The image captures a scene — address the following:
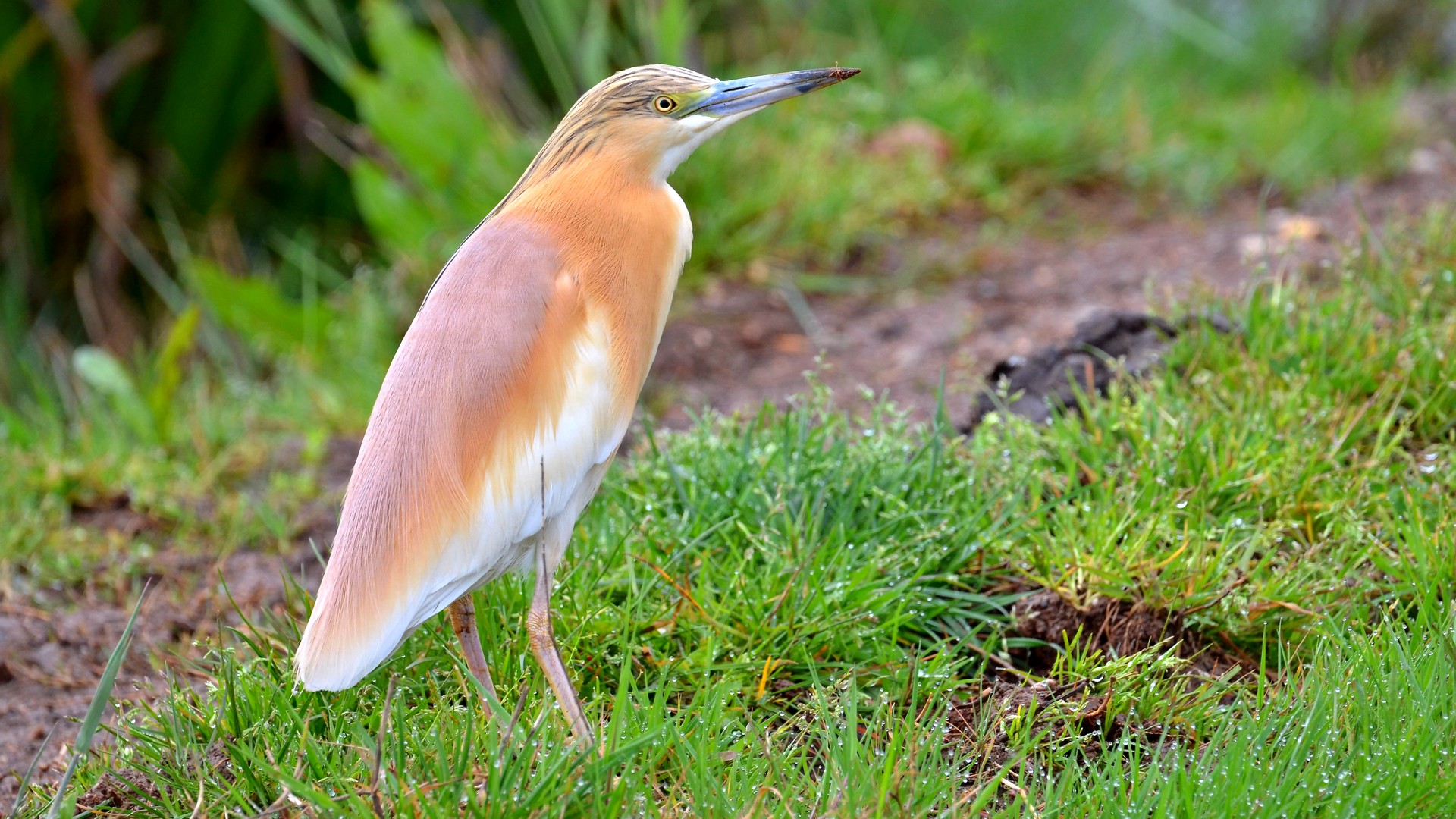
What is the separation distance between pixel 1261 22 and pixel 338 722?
6325mm

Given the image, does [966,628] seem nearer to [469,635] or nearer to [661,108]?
[469,635]

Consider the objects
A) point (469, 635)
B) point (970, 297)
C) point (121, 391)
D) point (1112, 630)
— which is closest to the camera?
point (469, 635)

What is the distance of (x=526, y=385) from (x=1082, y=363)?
173 cm

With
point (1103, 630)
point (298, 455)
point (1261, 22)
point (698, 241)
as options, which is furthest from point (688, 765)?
point (1261, 22)

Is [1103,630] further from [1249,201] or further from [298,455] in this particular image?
[1249,201]

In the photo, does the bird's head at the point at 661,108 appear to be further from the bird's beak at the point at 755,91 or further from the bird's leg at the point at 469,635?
the bird's leg at the point at 469,635

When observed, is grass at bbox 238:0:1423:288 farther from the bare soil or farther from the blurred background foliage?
the bare soil

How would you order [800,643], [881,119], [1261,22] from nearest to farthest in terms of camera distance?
[800,643], [881,119], [1261,22]

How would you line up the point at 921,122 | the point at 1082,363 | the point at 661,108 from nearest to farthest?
1. the point at 661,108
2. the point at 1082,363
3. the point at 921,122

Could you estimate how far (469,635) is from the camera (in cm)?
247

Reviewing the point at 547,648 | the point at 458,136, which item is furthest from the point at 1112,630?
the point at 458,136

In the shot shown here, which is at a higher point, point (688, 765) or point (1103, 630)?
point (688, 765)

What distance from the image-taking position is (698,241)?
194 inches

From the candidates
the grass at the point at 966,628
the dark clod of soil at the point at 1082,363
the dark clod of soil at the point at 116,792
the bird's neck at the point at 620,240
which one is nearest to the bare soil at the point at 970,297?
the dark clod of soil at the point at 1082,363
